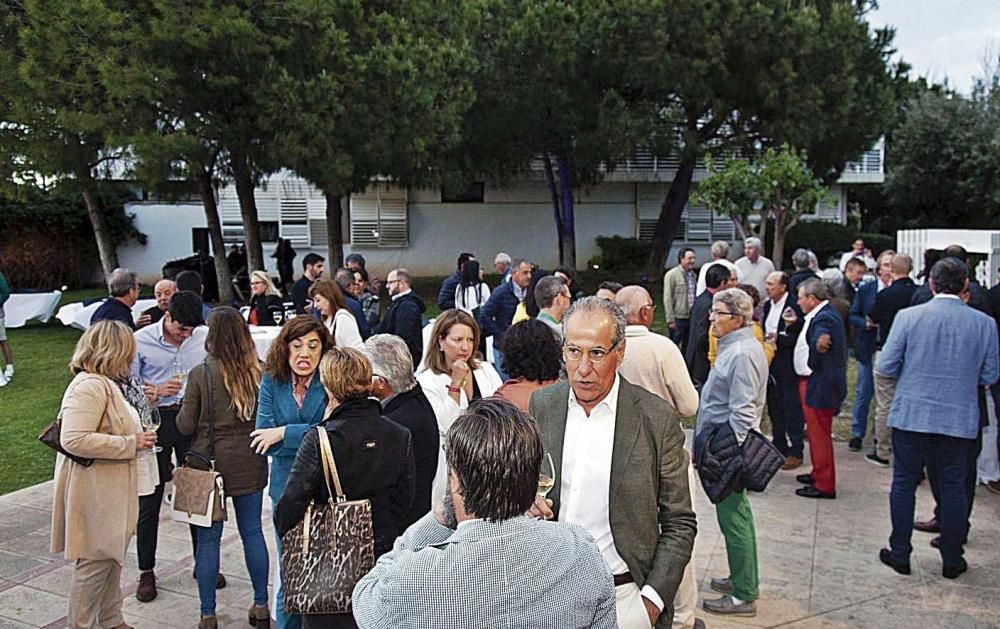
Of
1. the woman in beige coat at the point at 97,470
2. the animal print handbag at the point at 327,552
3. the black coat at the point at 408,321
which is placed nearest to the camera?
the animal print handbag at the point at 327,552

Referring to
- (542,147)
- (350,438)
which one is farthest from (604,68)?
(350,438)

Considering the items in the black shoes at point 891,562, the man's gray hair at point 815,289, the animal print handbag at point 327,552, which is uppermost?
the man's gray hair at point 815,289

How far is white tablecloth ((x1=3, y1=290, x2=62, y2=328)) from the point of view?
16359 mm

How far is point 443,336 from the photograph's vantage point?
455 centimetres

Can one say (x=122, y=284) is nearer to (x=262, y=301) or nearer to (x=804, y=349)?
(x=262, y=301)

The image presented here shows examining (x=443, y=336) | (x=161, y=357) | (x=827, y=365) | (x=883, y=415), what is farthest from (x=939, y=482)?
(x=161, y=357)

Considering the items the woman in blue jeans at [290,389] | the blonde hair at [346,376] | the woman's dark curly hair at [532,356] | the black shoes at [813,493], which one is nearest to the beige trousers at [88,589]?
the woman in blue jeans at [290,389]

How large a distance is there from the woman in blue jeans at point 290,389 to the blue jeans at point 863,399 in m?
5.76

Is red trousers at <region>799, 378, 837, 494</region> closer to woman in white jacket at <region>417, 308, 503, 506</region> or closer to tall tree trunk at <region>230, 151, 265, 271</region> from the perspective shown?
woman in white jacket at <region>417, 308, 503, 506</region>

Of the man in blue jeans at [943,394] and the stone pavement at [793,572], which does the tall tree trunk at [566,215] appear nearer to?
the stone pavement at [793,572]

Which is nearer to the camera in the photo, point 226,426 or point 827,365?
point 226,426

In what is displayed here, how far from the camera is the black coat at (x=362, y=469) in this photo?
323cm

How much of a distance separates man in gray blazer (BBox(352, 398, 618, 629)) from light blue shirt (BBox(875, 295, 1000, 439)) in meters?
3.71

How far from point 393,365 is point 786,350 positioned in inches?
184
